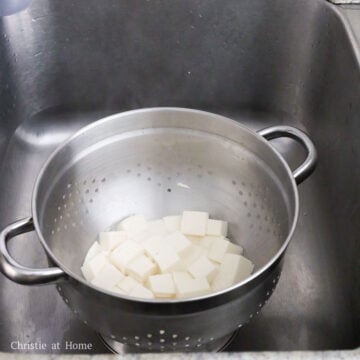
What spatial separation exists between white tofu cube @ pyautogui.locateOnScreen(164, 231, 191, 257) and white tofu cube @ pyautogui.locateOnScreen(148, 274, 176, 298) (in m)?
0.05

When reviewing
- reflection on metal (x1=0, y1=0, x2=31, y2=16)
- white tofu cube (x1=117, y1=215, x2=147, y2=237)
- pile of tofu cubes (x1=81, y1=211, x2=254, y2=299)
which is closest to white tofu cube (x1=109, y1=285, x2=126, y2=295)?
pile of tofu cubes (x1=81, y1=211, x2=254, y2=299)

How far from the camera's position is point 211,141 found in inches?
29.2

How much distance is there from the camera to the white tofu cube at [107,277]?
0.69 metres

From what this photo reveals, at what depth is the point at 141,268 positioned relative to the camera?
70 cm

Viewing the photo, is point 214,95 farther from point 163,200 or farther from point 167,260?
point 167,260

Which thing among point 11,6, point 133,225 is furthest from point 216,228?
point 11,6

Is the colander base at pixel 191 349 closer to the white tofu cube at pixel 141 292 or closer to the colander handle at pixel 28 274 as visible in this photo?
the white tofu cube at pixel 141 292

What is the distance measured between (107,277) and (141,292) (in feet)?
0.21

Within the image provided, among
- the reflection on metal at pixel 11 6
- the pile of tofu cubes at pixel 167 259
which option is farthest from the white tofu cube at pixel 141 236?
the reflection on metal at pixel 11 6

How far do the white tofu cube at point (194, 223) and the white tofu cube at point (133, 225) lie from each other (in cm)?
6

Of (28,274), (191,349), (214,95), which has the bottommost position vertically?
(191,349)

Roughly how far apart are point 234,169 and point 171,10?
1.06 ft

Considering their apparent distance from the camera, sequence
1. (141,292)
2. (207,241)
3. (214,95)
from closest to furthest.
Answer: (141,292), (207,241), (214,95)

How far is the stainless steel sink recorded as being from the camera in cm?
75
